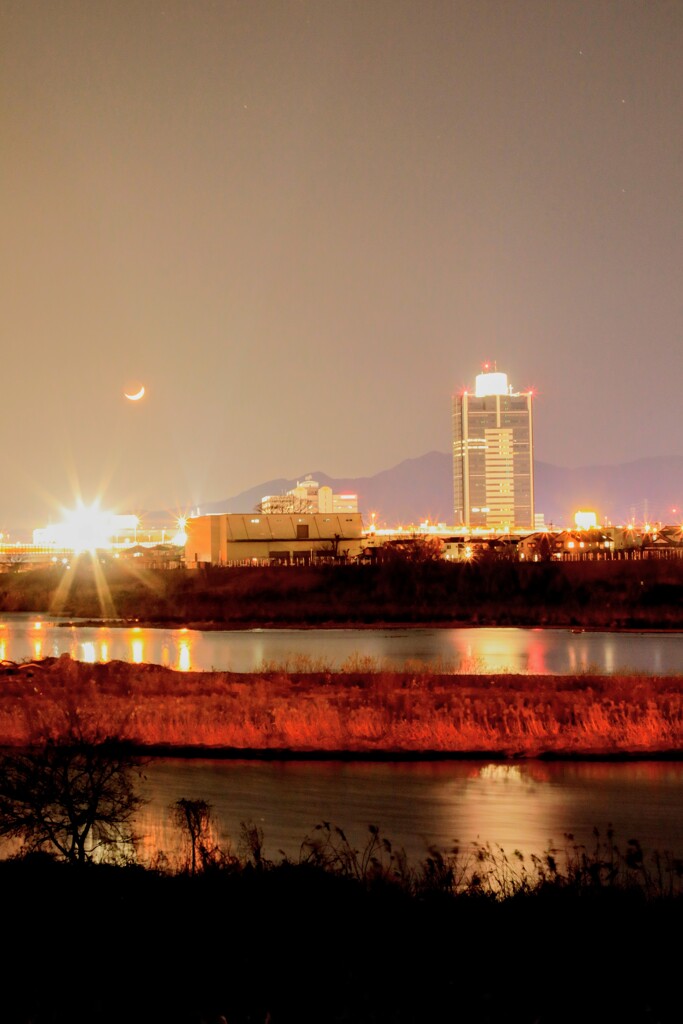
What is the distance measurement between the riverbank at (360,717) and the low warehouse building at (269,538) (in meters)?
65.6

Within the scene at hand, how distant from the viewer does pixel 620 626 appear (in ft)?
190

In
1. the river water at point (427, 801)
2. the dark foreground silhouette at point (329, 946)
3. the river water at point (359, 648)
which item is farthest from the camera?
the river water at point (359, 648)

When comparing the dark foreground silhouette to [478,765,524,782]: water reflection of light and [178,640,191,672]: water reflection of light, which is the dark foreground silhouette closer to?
[478,765,524,782]: water reflection of light

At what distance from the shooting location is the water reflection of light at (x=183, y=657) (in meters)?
38.7

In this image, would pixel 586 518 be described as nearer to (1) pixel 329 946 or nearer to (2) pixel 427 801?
(2) pixel 427 801

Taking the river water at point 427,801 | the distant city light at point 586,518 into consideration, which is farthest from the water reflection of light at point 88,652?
the distant city light at point 586,518

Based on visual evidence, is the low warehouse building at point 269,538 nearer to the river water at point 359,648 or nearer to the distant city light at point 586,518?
the river water at point 359,648

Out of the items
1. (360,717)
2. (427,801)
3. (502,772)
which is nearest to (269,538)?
(360,717)

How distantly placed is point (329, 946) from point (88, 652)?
3828 cm

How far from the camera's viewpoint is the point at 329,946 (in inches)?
313

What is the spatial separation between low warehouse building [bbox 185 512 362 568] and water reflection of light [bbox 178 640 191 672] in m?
42.7

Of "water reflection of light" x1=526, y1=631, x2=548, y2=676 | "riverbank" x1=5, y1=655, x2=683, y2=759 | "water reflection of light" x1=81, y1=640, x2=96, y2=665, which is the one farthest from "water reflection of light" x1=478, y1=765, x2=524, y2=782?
"water reflection of light" x1=81, y1=640, x2=96, y2=665

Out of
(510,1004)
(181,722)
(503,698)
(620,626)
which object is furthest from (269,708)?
(620,626)

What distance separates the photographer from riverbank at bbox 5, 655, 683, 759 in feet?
67.6
